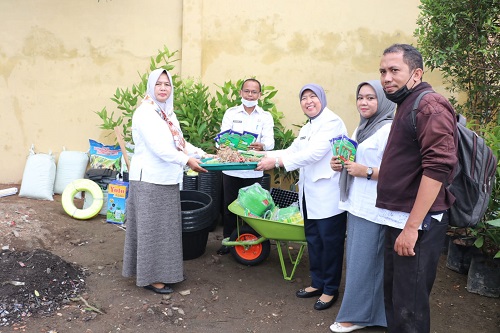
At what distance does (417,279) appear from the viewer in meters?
2.80

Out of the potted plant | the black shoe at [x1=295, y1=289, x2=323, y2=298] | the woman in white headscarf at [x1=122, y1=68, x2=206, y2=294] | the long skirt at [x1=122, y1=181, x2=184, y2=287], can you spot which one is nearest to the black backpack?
the potted plant

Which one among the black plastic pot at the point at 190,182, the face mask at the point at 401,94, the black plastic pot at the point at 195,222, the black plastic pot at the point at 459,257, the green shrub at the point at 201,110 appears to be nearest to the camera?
the face mask at the point at 401,94

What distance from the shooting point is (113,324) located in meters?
3.82

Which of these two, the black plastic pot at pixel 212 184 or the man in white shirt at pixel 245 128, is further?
the black plastic pot at pixel 212 184

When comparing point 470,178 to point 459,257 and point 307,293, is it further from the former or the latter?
point 459,257

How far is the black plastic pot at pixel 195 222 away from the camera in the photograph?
194 inches

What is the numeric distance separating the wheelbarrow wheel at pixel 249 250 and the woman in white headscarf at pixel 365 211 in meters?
1.45

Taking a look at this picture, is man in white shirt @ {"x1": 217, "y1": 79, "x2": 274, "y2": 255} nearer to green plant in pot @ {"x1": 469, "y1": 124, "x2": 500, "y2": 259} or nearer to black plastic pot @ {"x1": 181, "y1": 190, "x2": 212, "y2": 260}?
black plastic pot @ {"x1": 181, "y1": 190, "x2": 212, "y2": 260}

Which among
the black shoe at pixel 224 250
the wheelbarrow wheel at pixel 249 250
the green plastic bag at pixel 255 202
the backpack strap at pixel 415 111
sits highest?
the backpack strap at pixel 415 111

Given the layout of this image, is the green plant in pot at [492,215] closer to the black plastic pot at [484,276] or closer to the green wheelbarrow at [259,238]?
the black plastic pot at [484,276]

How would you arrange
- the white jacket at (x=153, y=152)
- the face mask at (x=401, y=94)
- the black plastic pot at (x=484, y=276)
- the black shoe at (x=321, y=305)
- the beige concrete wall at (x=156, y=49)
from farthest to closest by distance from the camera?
the beige concrete wall at (x=156, y=49), the black plastic pot at (x=484, y=276), the black shoe at (x=321, y=305), the white jacket at (x=153, y=152), the face mask at (x=401, y=94)

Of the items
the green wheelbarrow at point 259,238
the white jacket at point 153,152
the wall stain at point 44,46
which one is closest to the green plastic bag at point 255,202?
the green wheelbarrow at point 259,238

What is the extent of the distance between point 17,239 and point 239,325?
9.50 ft

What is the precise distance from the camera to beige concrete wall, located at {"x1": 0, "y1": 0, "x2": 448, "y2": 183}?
22.5 feet
